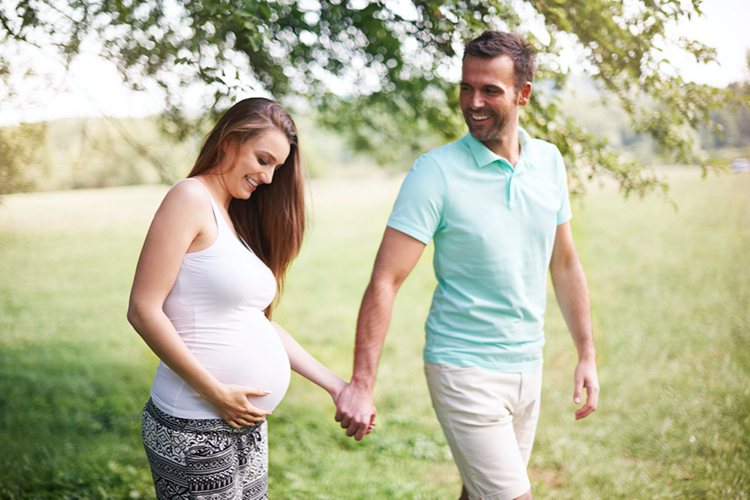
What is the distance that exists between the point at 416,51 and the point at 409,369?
482cm

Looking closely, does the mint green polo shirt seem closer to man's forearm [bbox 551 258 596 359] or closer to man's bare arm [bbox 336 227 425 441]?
man's bare arm [bbox 336 227 425 441]

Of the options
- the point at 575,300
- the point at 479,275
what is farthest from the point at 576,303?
the point at 479,275

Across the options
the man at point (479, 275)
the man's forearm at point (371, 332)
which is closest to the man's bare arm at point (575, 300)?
the man at point (479, 275)

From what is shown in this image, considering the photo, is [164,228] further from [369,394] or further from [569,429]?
[569,429]

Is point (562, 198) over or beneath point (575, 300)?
over

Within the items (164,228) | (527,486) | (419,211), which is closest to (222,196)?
(164,228)

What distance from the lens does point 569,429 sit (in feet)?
17.2

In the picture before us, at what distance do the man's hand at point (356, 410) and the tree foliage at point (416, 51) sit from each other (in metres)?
1.30

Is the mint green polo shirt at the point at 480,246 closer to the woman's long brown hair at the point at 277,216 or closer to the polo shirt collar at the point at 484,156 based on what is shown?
the polo shirt collar at the point at 484,156

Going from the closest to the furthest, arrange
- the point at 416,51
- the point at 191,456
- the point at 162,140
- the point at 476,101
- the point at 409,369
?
the point at 191,456 → the point at 476,101 → the point at 416,51 → the point at 162,140 → the point at 409,369

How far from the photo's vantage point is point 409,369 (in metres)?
7.46

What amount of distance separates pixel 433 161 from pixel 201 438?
120cm

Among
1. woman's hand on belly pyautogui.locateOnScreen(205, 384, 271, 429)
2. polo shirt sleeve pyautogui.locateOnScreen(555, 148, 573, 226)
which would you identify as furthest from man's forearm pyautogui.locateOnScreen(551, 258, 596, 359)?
woman's hand on belly pyautogui.locateOnScreen(205, 384, 271, 429)

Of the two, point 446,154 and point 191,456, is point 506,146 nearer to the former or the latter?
point 446,154
